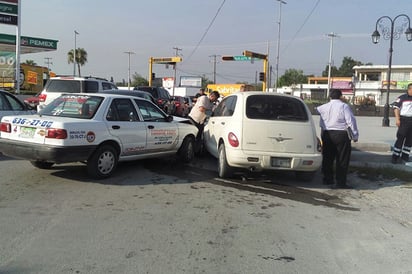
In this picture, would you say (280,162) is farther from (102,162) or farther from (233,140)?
(102,162)

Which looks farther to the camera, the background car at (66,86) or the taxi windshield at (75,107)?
the background car at (66,86)

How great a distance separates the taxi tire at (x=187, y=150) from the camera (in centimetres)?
1023

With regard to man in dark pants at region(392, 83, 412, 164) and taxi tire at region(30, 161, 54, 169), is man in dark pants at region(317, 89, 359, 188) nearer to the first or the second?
man in dark pants at region(392, 83, 412, 164)

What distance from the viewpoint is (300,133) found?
8055mm

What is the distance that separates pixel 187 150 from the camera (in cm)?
1029

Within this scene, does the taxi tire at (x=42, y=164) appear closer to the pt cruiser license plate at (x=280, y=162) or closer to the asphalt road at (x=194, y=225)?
the asphalt road at (x=194, y=225)

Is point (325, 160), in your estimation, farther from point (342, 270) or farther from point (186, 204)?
point (342, 270)

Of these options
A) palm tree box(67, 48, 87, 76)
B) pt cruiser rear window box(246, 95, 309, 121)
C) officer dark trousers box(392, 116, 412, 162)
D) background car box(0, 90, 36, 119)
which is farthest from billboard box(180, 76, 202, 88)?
pt cruiser rear window box(246, 95, 309, 121)

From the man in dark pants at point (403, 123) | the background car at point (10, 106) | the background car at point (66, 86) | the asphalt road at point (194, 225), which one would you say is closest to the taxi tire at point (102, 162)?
the asphalt road at point (194, 225)

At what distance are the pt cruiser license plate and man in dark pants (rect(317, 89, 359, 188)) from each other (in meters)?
1.07

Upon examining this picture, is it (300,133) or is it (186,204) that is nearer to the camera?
(186,204)

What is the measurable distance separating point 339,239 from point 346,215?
121 cm

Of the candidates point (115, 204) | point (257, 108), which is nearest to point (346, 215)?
point (257, 108)

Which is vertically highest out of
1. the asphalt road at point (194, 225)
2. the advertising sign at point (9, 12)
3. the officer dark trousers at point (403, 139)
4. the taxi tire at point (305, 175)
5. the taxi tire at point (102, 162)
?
the advertising sign at point (9, 12)
